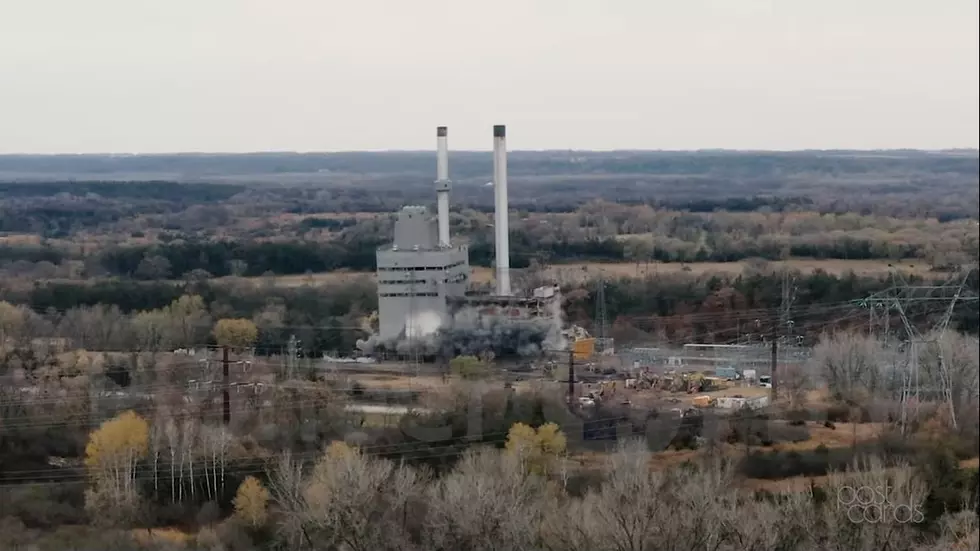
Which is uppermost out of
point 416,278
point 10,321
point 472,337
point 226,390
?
point 10,321

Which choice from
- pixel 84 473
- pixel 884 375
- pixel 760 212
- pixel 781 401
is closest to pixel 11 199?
pixel 84 473

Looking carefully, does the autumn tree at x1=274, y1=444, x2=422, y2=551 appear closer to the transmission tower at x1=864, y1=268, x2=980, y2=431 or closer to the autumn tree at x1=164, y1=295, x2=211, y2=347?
the autumn tree at x1=164, y1=295, x2=211, y2=347

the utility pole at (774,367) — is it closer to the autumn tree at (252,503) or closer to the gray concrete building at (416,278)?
the gray concrete building at (416,278)

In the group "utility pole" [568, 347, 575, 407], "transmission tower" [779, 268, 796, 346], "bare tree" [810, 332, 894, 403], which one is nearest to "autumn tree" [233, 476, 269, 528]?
"utility pole" [568, 347, 575, 407]

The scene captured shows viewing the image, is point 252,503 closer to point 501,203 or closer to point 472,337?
point 472,337

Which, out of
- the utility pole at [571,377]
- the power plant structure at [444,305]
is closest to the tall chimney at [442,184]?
the power plant structure at [444,305]

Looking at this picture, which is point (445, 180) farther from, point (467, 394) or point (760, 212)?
point (760, 212)

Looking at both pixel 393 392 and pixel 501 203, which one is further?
pixel 501 203

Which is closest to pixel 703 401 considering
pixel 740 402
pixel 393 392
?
pixel 740 402
